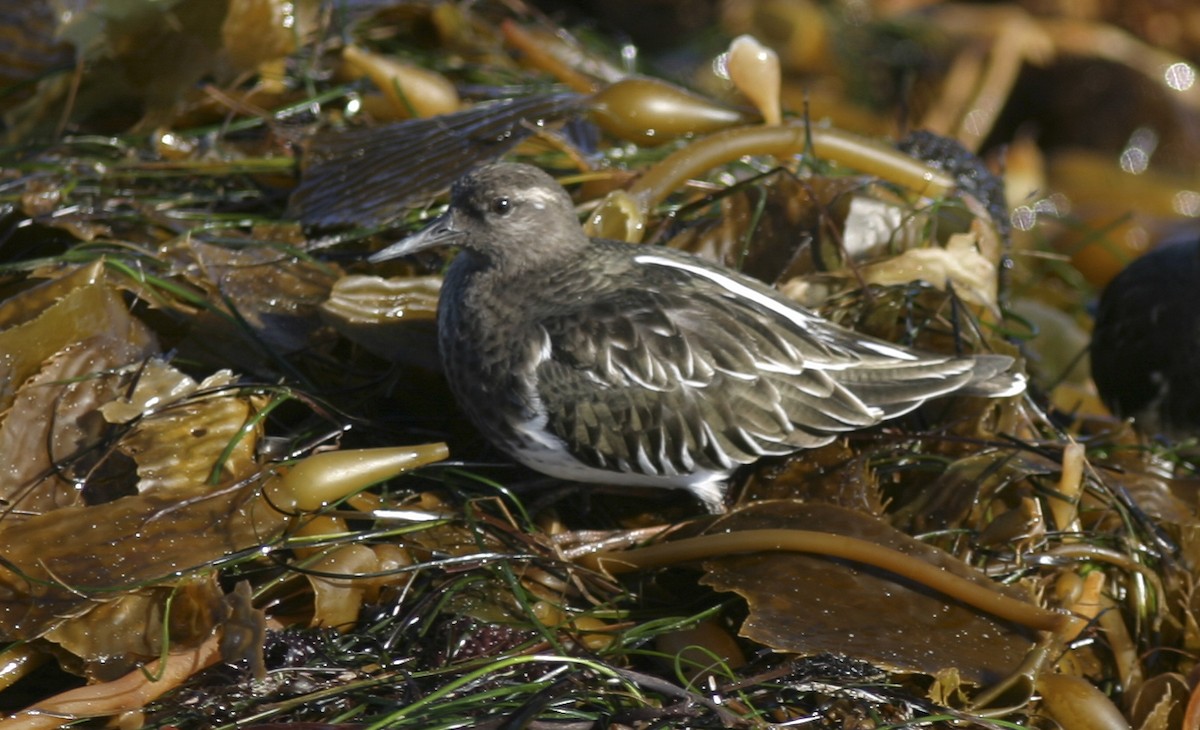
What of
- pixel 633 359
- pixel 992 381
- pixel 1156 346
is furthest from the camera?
pixel 1156 346

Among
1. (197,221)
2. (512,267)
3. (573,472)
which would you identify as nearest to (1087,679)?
(573,472)

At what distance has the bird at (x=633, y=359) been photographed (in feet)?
9.23

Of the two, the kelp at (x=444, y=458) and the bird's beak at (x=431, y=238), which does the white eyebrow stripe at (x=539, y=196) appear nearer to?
the bird's beak at (x=431, y=238)

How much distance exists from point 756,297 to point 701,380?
26 cm

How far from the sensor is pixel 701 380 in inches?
112

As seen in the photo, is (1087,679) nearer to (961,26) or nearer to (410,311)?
(410,311)

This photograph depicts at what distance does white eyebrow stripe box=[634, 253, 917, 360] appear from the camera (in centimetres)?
295

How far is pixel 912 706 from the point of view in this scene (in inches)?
98.3

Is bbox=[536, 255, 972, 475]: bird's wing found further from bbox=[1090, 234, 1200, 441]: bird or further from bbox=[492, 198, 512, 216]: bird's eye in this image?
bbox=[1090, 234, 1200, 441]: bird

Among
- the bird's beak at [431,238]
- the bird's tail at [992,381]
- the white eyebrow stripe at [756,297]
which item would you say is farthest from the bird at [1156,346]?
the bird's beak at [431,238]

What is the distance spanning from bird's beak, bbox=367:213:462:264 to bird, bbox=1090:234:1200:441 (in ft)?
6.13

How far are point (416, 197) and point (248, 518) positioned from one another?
1.03 meters

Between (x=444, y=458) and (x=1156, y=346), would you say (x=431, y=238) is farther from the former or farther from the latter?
(x=1156, y=346)

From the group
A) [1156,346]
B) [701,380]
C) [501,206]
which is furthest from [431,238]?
[1156,346]
